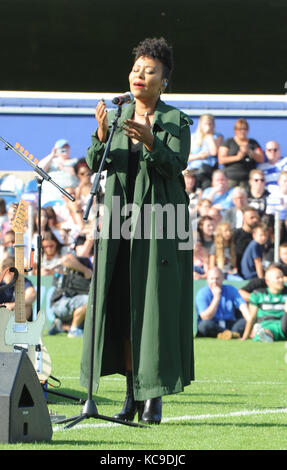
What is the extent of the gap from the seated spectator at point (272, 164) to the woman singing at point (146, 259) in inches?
353

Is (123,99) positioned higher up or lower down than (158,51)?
lower down

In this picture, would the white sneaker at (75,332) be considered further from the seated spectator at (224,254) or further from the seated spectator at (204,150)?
the seated spectator at (204,150)

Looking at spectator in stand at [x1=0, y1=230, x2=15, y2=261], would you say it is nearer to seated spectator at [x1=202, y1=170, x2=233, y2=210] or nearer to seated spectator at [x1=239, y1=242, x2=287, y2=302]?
seated spectator at [x1=202, y1=170, x2=233, y2=210]

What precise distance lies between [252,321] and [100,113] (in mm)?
8886

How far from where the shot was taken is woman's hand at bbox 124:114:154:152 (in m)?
5.99

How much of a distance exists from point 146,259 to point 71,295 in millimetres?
8760

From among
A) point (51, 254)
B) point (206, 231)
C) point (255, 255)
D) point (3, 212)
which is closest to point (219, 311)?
Result: point (255, 255)

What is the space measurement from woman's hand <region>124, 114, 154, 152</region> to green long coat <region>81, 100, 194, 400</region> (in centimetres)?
7

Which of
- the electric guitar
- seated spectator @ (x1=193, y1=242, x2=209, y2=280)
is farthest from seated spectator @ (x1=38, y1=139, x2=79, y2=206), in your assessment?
the electric guitar

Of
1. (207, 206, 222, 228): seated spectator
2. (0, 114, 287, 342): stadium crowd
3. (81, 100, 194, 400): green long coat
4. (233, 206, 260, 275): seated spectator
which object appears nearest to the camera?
(81, 100, 194, 400): green long coat

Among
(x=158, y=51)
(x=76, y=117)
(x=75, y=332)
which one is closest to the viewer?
(x=158, y=51)

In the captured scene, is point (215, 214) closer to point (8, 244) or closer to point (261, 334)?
point (261, 334)

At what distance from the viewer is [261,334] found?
47.6 feet

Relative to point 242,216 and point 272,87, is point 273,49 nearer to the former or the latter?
point 272,87
